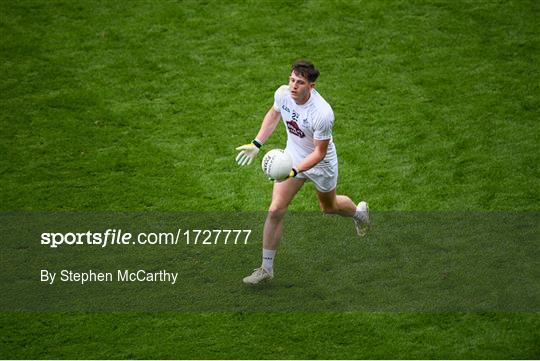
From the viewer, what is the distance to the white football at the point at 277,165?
27.2 feet

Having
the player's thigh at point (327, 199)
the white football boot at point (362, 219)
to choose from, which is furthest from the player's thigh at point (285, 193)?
the white football boot at point (362, 219)

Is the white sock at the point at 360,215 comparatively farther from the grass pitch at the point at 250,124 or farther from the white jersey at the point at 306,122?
the white jersey at the point at 306,122

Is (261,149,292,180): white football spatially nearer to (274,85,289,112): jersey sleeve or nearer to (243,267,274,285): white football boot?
(274,85,289,112): jersey sleeve

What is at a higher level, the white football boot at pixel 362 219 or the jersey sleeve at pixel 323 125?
the jersey sleeve at pixel 323 125

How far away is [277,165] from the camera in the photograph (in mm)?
8305

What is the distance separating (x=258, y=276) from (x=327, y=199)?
1.08 meters

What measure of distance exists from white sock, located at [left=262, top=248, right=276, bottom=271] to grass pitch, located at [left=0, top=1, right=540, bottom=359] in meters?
0.58

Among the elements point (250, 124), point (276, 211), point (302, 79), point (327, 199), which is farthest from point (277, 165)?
point (250, 124)

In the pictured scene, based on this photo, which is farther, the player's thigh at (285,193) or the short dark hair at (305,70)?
the player's thigh at (285,193)

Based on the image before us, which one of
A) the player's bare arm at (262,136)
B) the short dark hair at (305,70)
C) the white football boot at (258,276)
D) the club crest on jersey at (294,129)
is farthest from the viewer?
the white football boot at (258,276)

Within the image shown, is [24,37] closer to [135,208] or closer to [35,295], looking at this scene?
[135,208]

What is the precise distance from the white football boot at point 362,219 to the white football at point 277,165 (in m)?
1.55

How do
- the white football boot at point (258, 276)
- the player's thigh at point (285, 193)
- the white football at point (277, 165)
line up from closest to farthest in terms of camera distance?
1. the white football at point (277, 165)
2. the player's thigh at point (285, 193)
3. the white football boot at point (258, 276)

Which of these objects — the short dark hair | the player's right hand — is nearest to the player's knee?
the player's right hand
